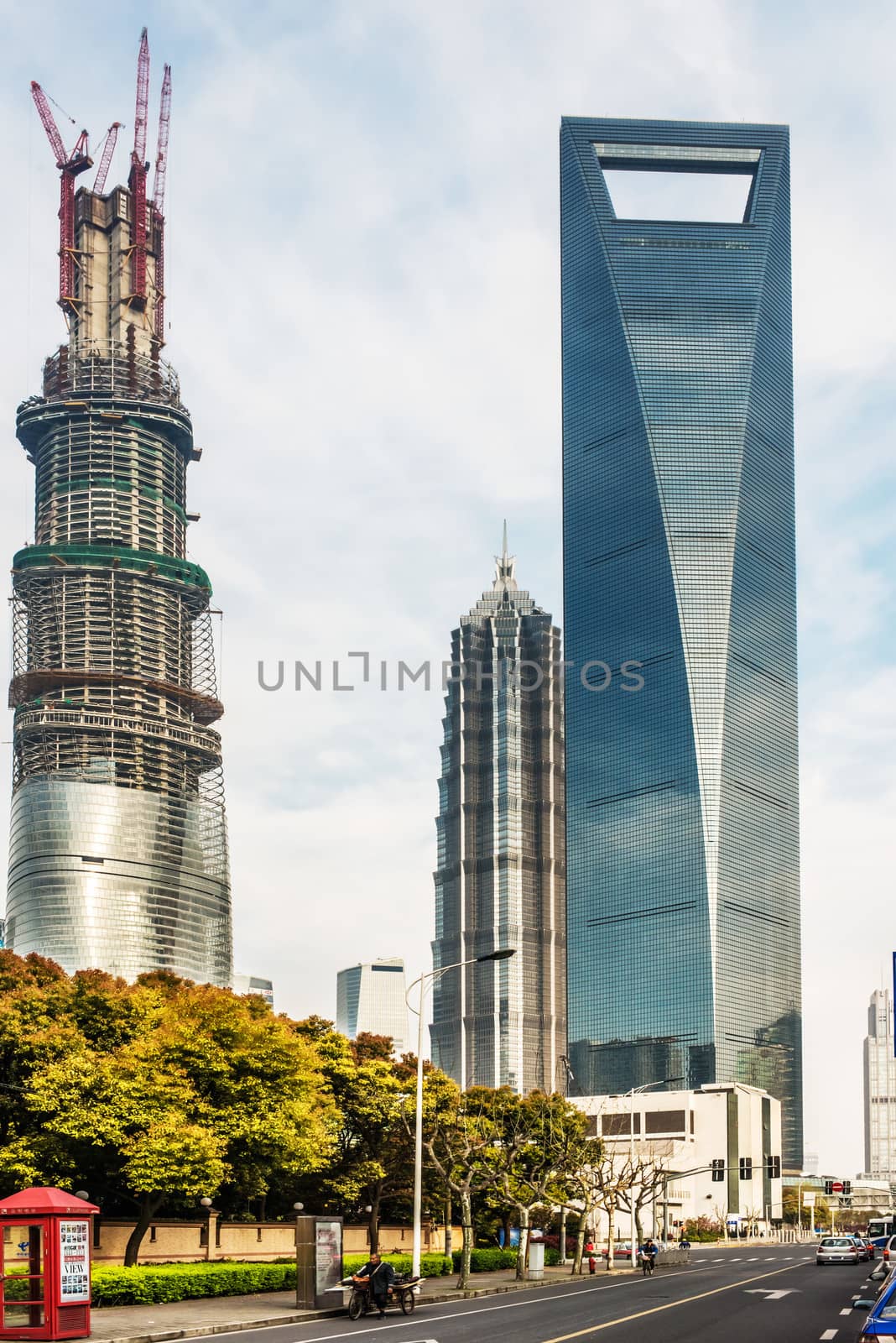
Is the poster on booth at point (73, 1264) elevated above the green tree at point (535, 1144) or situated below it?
above

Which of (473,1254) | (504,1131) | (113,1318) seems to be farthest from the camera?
(504,1131)

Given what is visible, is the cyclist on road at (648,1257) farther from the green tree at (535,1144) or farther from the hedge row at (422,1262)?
the hedge row at (422,1262)

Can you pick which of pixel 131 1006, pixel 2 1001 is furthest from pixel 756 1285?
pixel 2 1001

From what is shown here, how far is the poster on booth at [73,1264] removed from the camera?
3331 cm

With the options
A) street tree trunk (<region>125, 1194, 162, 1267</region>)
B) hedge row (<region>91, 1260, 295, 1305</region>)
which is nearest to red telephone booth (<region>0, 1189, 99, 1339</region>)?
hedge row (<region>91, 1260, 295, 1305</region>)

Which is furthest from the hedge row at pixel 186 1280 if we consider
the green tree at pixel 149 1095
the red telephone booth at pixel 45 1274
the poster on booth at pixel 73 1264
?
the red telephone booth at pixel 45 1274

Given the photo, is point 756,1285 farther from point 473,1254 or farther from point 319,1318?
point 319,1318

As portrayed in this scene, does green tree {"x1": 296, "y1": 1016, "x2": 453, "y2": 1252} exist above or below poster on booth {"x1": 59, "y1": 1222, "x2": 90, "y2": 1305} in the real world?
below

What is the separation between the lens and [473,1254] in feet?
228

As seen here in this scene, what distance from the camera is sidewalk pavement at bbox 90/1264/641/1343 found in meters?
34.9

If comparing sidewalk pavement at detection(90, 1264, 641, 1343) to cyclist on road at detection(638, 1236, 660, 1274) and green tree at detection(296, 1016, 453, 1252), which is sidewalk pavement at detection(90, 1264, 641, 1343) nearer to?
cyclist on road at detection(638, 1236, 660, 1274)

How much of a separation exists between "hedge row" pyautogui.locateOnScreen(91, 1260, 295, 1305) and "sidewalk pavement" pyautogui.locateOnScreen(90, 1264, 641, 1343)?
0.30 metres

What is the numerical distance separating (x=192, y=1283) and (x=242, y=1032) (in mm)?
14255

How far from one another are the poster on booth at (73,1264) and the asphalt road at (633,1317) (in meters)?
3.53
